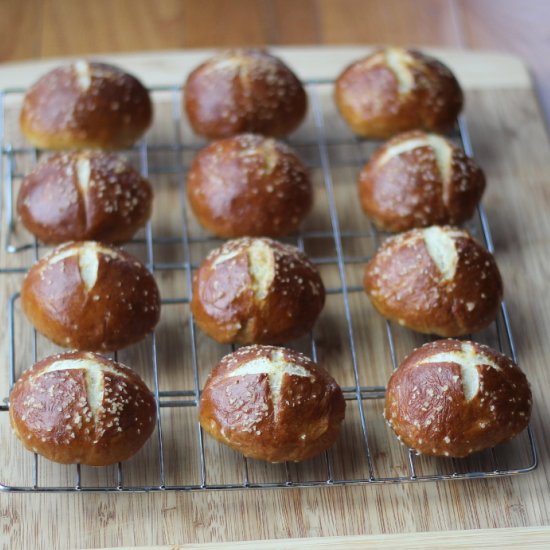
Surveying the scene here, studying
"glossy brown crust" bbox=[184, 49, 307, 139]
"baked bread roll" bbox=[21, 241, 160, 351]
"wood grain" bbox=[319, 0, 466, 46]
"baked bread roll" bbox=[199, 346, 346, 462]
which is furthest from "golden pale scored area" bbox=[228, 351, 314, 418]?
"wood grain" bbox=[319, 0, 466, 46]

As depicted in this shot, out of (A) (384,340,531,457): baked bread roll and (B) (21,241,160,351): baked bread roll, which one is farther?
(B) (21,241,160,351): baked bread roll

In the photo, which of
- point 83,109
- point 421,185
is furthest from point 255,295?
point 83,109

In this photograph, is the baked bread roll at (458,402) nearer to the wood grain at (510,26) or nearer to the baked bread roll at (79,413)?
the baked bread roll at (79,413)

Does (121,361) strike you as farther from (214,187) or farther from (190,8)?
(190,8)

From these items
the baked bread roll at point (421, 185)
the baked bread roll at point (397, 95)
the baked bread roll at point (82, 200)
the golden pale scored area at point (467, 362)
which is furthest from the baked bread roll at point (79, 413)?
the baked bread roll at point (397, 95)

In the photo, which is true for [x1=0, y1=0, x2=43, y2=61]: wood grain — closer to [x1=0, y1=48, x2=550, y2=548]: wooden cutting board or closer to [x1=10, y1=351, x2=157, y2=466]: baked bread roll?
[x1=0, y1=48, x2=550, y2=548]: wooden cutting board

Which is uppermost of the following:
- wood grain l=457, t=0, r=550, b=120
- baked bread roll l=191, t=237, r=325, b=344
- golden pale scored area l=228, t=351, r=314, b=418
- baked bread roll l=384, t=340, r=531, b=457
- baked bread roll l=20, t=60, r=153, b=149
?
wood grain l=457, t=0, r=550, b=120

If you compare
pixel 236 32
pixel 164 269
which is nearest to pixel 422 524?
pixel 164 269
